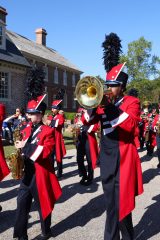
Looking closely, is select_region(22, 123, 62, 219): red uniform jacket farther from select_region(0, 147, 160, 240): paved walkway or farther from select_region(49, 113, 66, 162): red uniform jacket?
select_region(49, 113, 66, 162): red uniform jacket

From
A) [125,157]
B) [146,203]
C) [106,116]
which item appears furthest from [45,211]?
[146,203]

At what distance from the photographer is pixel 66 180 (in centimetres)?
859

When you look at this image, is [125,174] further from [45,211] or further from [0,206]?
[0,206]

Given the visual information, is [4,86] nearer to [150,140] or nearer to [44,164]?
[150,140]

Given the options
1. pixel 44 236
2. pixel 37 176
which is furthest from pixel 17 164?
pixel 44 236

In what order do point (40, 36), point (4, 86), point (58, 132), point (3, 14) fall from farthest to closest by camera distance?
point (40, 36)
point (3, 14)
point (4, 86)
point (58, 132)

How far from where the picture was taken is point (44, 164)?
4.69 m

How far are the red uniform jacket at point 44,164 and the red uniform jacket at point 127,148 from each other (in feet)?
2.51

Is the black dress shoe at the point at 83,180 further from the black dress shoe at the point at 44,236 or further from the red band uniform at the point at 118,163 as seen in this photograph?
the red band uniform at the point at 118,163

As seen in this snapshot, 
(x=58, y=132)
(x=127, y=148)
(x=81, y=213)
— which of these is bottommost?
(x=81, y=213)

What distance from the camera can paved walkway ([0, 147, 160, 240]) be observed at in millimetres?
4945

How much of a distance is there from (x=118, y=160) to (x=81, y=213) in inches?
86.2

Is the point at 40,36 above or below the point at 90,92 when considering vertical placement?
above

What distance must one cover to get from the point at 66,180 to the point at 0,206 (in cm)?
284
